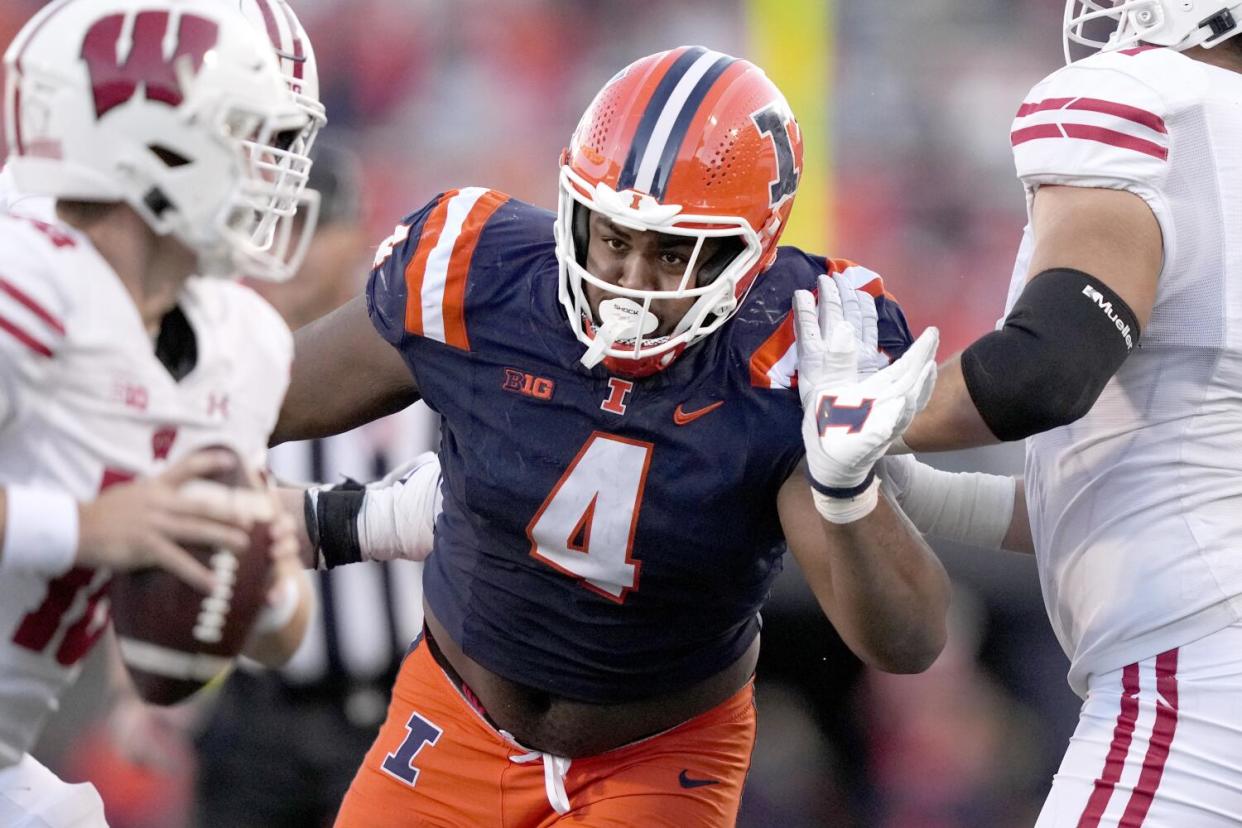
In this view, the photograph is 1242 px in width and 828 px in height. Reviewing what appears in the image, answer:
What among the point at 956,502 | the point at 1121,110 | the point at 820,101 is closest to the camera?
the point at 1121,110

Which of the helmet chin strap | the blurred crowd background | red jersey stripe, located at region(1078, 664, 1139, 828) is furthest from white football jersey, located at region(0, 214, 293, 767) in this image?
the blurred crowd background

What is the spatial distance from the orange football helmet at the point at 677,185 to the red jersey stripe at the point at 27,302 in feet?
2.70

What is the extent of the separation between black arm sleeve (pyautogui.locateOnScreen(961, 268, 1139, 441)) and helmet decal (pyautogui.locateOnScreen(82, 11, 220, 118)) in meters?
1.06

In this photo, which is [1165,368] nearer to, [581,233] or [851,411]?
[851,411]

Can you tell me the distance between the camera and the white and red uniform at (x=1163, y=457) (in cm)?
210

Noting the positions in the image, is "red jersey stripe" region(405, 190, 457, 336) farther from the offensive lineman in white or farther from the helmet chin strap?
the offensive lineman in white

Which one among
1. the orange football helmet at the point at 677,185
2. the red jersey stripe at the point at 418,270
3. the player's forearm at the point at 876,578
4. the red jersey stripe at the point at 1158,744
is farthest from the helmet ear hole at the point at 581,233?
the red jersey stripe at the point at 1158,744

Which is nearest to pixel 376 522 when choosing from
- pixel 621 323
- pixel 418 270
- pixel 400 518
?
pixel 400 518

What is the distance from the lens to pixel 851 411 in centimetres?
205

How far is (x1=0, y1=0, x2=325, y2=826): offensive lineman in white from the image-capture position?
1.61m

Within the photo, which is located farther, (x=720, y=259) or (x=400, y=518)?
(x=400, y=518)

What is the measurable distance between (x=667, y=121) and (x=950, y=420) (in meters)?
0.60

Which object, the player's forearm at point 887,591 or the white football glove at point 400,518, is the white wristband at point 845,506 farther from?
the white football glove at point 400,518

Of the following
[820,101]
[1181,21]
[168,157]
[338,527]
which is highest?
[1181,21]
